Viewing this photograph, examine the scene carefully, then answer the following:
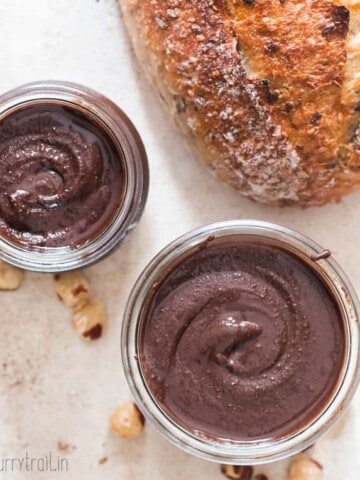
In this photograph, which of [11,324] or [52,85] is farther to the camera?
[11,324]

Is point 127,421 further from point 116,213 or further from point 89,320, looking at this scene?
point 116,213

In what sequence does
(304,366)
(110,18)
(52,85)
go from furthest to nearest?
(110,18) < (52,85) < (304,366)

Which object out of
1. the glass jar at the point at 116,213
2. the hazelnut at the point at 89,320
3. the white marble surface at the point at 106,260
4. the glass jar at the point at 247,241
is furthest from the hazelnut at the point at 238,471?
the glass jar at the point at 116,213

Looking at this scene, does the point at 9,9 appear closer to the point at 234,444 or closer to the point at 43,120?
the point at 43,120

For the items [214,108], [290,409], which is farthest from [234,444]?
[214,108]

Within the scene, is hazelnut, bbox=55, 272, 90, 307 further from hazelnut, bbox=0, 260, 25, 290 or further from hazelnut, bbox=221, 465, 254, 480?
hazelnut, bbox=221, 465, 254, 480

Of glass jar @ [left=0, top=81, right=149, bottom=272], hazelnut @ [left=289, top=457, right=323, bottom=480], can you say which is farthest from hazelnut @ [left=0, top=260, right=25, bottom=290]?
hazelnut @ [left=289, top=457, right=323, bottom=480]

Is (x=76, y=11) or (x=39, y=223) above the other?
(x=76, y=11)
